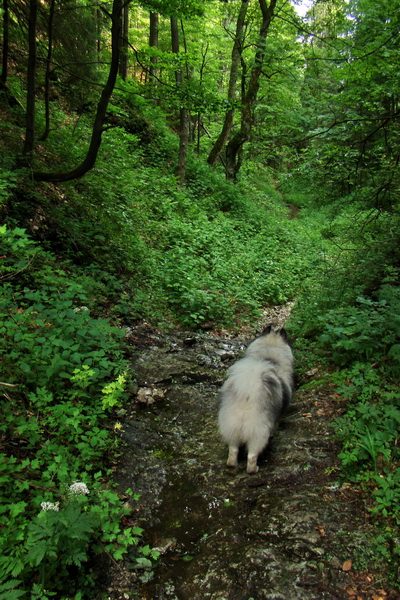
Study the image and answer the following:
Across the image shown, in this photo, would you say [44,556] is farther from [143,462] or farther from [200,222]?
[200,222]

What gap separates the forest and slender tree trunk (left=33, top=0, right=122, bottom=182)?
0.12 ft

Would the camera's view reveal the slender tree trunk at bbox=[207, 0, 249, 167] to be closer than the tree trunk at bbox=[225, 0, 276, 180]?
No

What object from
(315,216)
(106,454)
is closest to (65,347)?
(106,454)

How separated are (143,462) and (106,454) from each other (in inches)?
14.6

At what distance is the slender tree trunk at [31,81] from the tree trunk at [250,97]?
8.94 m

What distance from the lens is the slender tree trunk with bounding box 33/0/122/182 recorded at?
17.3ft

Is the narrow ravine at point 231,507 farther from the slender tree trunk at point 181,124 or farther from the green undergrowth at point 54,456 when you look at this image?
the slender tree trunk at point 181,124

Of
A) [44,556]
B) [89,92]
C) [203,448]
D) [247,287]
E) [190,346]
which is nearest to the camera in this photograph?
[44,556]

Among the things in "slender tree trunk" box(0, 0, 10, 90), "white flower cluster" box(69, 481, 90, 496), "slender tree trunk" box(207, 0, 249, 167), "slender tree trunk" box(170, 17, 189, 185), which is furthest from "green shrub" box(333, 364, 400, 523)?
"slender tree trunk" box(207, 0, 249, 167)

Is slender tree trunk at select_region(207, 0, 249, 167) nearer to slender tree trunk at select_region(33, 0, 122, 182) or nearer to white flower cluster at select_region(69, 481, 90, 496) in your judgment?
slender tree trunk at select_region(33, 0, 122, 182)

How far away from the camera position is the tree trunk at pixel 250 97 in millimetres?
12531

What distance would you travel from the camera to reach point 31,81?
19.1 feet

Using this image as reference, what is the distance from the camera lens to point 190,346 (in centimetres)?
609

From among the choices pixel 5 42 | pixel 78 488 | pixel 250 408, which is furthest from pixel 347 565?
pixel 5 42
